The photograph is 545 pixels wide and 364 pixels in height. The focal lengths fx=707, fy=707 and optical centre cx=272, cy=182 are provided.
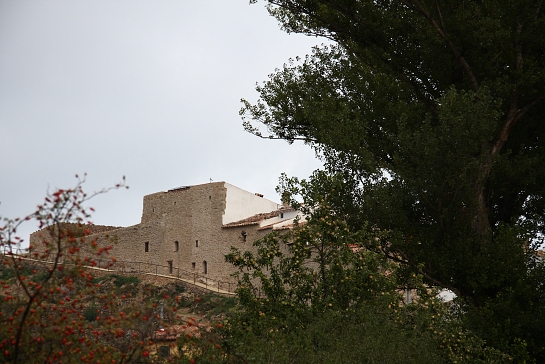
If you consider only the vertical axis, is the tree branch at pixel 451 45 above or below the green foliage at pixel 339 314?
above

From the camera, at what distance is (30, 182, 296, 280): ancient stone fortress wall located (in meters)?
30.0

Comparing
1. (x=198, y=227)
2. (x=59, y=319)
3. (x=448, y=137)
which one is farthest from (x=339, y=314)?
(x=198, y=227)

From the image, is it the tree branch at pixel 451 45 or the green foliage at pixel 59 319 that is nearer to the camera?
the green foliage at pixel 59 319

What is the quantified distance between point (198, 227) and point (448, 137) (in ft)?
76.3

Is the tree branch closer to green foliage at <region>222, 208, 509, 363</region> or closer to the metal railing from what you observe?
green foliage at <region>222, 208, 509, 363</region>

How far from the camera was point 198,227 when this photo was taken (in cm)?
3269

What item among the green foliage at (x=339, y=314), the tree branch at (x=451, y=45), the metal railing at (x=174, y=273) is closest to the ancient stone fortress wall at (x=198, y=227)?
the metal railing at (x=174, y=273)

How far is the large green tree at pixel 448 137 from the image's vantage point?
1030cm

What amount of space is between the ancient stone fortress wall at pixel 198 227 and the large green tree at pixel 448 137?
15.7 metres

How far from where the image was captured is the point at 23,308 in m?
4.97

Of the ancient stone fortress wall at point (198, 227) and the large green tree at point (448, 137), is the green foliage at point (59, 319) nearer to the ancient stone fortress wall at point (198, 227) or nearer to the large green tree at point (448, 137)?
the large green tree at point (448, 137)

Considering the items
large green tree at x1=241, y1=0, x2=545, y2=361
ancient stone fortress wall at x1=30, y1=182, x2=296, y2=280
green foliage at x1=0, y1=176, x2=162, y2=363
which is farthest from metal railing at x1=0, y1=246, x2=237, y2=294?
green foliage at x1=0, y1=176, x2=162, y2=363

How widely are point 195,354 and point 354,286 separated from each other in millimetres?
2985

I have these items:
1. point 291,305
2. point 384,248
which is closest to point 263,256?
point 291,305
